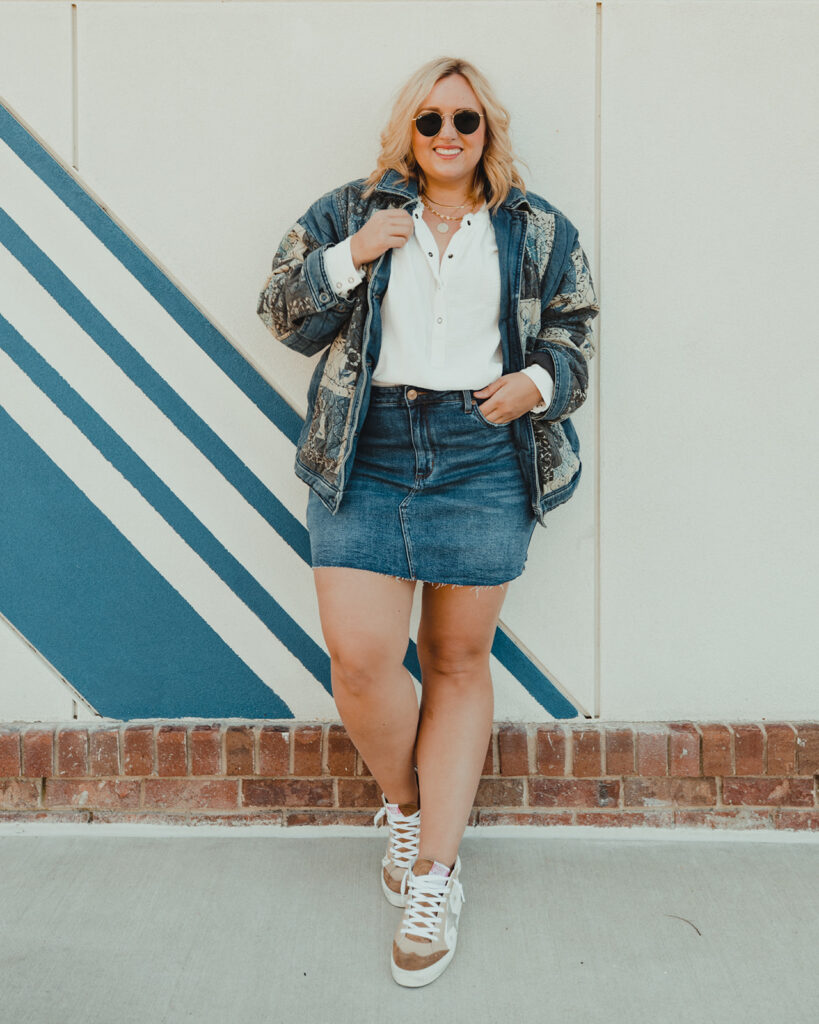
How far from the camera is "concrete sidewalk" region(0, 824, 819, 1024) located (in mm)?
2043

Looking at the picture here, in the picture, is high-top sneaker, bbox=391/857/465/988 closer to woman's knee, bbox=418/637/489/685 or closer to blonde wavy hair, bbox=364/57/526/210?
woman's knee, bbox=418/637/489/685

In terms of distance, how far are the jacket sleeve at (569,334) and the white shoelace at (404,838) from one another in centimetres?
110

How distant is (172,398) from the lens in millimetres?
2752

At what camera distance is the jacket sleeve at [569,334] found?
2277 millimetres

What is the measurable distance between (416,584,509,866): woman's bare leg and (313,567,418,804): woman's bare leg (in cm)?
7

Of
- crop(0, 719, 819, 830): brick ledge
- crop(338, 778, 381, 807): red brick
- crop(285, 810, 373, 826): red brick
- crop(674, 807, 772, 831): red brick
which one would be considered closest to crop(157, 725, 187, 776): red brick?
crop(0, 719, 819, 830): brick ledge

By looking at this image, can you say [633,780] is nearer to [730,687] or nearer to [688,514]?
[730,687]

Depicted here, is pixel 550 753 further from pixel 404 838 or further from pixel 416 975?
pixel 416 975

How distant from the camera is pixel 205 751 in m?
2.76

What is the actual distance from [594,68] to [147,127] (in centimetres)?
128

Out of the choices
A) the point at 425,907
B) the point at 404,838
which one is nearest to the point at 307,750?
the point at 404,838

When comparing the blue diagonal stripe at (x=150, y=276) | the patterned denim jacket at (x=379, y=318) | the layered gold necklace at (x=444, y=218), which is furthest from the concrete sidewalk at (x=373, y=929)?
the layered gold necklace at (x=444, y=218)

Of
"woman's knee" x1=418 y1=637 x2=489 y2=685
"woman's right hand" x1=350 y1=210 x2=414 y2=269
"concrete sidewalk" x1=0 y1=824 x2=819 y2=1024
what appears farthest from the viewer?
"woman's knee" x1=418 y1=637 x2=489 y2=685

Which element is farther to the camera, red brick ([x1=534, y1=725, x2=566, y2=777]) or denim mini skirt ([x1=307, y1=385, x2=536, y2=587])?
red brick ([x1=534, y1=725, x2=566, y2=777])
